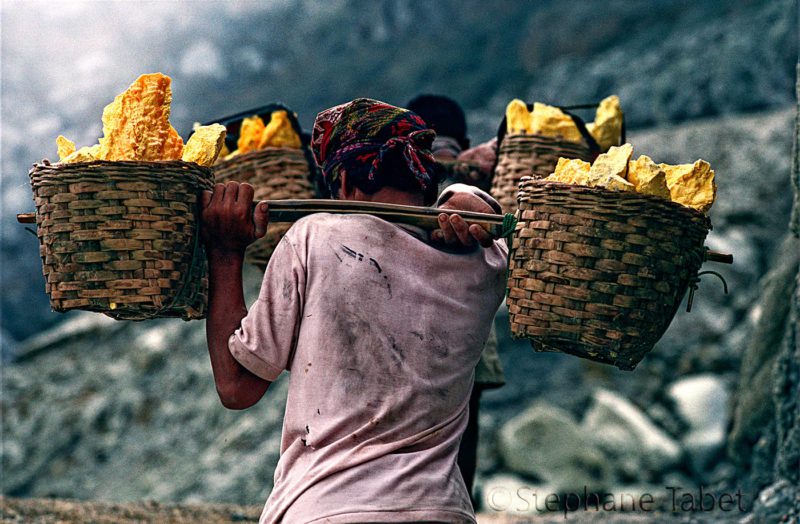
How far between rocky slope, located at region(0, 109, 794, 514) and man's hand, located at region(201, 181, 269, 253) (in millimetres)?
6660

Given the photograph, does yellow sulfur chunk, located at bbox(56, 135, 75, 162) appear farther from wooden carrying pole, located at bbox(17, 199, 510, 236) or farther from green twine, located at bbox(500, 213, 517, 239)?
green twine, located at bbox(500, 213, 517, 239)

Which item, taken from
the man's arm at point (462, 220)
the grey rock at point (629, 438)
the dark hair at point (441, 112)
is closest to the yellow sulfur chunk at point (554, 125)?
the dark hair at point (441, 112)

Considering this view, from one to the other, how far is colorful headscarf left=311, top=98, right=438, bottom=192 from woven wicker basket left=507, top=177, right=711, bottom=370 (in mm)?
278

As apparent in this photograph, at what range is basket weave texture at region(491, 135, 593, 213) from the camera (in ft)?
10.2

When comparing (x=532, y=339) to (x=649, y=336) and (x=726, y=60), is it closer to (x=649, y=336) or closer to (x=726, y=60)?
(x=649, y=336)

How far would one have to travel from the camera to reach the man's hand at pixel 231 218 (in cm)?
216

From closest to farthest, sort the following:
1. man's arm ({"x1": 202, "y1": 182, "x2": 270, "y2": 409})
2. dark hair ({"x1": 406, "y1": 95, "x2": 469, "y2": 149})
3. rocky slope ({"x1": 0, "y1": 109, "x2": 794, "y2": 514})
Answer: man's arm ({"x1": 202, "y1": 182, "x2": 270, "y2": 409}), dark hair ({"x1": 406, "y1": 95, "x2": 469, "y2": 149}), rocky slope ({"x1": 0, "y1": 109, "x2": 794, "y2": 514})

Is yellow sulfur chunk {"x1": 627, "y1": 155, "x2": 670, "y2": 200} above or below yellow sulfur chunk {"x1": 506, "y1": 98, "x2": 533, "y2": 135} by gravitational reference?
below

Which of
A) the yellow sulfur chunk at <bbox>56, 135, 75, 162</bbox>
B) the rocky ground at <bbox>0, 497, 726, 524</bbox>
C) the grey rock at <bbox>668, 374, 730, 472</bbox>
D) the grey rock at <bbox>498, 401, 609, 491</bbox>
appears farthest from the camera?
the grey rock at <bbox>668, 374, 730, 472</bbox>

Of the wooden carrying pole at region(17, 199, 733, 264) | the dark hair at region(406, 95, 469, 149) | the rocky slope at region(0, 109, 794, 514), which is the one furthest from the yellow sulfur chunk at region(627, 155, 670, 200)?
the rocky slope at region(0, 109, 794, 514)

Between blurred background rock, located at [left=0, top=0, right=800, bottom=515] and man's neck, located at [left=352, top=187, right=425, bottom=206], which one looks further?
blurred background rock, located at [left=0, top=0, right=800, bottom=515]

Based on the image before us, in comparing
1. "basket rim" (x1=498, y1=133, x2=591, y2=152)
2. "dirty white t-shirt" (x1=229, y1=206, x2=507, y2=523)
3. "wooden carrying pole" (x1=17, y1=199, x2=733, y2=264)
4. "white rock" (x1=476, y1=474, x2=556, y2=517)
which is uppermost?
"basket rim" (x1=498, y1=133, x2=591, y2=152)

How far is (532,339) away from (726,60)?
488 inches

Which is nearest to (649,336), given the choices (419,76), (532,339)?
(532,339)
